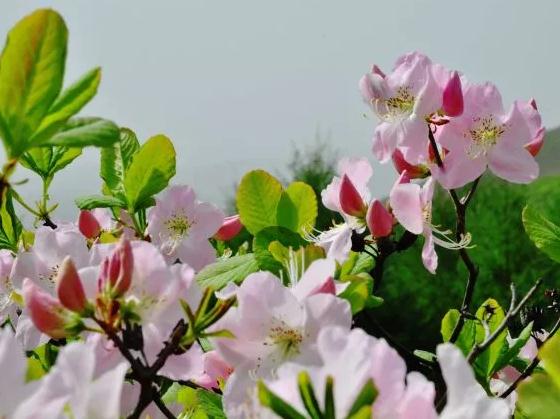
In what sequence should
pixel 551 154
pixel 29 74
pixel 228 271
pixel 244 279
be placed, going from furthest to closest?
pixel 551 154
pixel 228 271
pixel 244 279
pixel 29 74

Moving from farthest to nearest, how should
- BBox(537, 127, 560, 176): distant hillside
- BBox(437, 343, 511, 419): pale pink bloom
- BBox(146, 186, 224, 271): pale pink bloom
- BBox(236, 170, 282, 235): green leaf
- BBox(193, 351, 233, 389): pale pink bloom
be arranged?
BBox(537, 127, 560, 176): distant hillside < BBox(146, 186, 224, 271): pale pink bloom < BBox(236, 170, 282, 235): green leaf < BBox(193, 351, 233, 389): pale pink bloom < BBox(437, 343, 511, 419): pale pink bloom

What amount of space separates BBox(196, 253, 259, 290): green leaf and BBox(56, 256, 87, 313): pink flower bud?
0.24 metres

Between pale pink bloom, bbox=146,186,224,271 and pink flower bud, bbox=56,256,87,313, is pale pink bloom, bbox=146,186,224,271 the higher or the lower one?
the lower one

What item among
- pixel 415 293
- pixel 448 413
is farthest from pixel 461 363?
pixel 415 293

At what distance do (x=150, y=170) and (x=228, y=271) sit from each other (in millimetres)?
156

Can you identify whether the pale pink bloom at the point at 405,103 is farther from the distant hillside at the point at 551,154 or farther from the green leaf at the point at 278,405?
the distant hillside at the point at 551,154

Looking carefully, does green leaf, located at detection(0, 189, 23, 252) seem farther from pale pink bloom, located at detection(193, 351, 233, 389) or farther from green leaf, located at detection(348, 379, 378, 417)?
green leaf, located at detection(348, 379, 378, 417)

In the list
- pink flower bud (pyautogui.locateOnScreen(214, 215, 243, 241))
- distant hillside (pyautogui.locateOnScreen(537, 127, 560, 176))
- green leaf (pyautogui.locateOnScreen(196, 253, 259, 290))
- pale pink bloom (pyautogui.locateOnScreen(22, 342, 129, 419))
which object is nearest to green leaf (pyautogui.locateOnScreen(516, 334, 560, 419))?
pale pink bloom (pyautogui.locateOnScreen(22, 342, 129, 419))

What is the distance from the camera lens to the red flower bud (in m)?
0.94

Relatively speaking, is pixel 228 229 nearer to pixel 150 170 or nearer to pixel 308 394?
pixel 150 170

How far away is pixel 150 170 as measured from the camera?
2.89 ft

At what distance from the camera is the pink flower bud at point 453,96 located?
2.85ft

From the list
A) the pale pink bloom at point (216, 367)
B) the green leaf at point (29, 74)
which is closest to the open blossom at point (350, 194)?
the pale pink bloom at point (216, 367)

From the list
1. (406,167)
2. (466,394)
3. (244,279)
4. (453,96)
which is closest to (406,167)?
(406,167)
